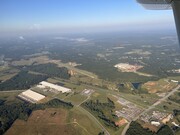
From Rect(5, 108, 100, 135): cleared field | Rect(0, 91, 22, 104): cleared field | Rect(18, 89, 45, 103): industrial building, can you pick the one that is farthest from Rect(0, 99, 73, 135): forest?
Rect(0, 91, 22, 104): cleared field

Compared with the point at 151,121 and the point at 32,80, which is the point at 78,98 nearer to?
the point at 151,121

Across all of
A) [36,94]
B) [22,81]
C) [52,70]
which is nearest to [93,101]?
[36,94]

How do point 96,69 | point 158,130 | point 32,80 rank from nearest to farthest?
point 158,130
point 32,80
point 96,69

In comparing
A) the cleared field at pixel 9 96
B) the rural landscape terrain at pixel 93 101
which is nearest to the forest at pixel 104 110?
the rural landscape terrain at pixel 93 101

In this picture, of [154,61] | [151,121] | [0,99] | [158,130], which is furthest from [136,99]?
[154,61]

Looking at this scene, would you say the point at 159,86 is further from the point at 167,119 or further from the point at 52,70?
the point at 52,70

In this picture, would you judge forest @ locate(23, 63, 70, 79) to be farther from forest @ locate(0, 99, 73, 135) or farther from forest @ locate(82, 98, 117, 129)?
forest @ locate(82, 98, 117, 129)

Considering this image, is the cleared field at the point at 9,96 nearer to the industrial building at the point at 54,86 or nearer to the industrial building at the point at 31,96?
the industrial building at the point at 31,96
